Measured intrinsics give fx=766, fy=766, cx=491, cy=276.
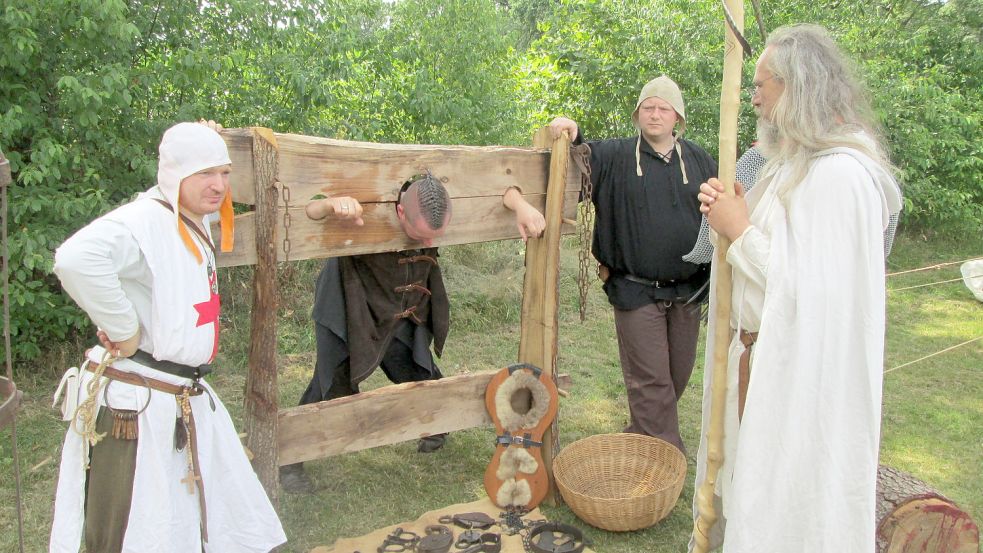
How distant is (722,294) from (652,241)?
116 centimetres

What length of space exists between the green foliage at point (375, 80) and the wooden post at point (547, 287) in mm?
2283

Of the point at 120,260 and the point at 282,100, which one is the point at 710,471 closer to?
the point at 120,260

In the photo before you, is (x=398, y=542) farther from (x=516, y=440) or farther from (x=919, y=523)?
(x=919, y=523)

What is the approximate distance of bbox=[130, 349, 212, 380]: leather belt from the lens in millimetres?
A: 2424

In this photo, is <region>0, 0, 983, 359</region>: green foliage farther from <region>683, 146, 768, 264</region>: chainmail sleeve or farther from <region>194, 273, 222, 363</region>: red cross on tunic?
<region>683, 146, 768, 264</region>: chainmail sleeve

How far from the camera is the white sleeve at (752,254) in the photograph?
2.42 meters

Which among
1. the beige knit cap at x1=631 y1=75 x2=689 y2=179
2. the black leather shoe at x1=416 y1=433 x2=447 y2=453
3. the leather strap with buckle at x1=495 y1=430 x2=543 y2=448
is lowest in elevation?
the black leather shoe at x1=416 y1=433 x2=447 y2=453

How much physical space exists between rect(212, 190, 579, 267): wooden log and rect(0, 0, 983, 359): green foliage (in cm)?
175

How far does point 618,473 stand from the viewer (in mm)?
3832

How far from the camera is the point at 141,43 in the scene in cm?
481

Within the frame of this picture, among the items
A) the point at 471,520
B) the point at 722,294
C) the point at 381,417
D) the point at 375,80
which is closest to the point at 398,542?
the point at 471,520

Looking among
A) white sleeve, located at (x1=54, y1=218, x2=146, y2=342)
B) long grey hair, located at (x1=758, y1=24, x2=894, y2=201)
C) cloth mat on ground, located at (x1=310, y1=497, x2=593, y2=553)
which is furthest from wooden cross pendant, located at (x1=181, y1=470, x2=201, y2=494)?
long grey hair, located at (x1=758, y1=24, x2=894, y2=201)

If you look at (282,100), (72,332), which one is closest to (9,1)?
(282,100)

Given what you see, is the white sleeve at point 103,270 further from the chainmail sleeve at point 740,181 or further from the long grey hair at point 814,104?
the chainmail sleeve at point 740,181
